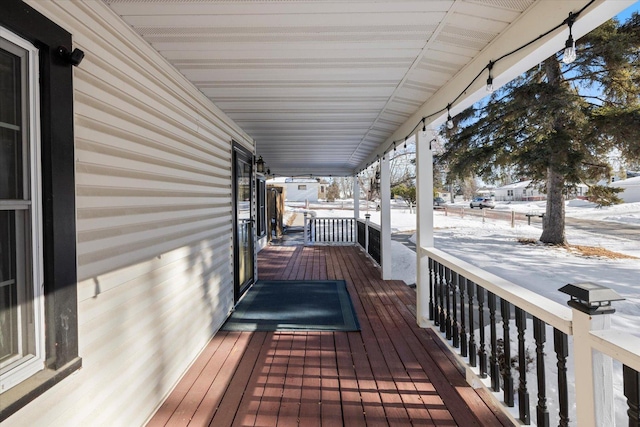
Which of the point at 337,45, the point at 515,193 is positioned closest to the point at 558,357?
the point at 337,45

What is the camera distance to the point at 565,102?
6848 millimetres

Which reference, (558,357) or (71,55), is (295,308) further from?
(71,55)

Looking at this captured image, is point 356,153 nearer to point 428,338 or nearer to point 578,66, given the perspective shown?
point 428,338

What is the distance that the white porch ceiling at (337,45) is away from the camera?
1663 millimetres

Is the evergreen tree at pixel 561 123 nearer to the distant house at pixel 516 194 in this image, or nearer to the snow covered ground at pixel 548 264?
the snow covered ground at pixel 548 264

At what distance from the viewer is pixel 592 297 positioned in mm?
1213

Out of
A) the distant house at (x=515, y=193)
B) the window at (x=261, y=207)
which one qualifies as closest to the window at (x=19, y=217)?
the window at (x=261, y=207)

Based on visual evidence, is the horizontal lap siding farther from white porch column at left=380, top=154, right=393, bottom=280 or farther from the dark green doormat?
white porch column at left=380, top=154, right=393, bottom=280

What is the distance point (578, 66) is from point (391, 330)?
8.09m

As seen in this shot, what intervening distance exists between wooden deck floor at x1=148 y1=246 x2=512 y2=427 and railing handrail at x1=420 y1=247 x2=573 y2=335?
2.37 ft

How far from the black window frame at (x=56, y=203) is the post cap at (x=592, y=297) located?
1.99 metres

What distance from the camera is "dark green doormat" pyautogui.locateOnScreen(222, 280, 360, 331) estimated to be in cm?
328

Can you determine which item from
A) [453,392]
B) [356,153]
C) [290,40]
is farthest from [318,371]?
[356,153]

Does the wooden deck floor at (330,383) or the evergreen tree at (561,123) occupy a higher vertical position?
the evergreen tree at (561,123)
